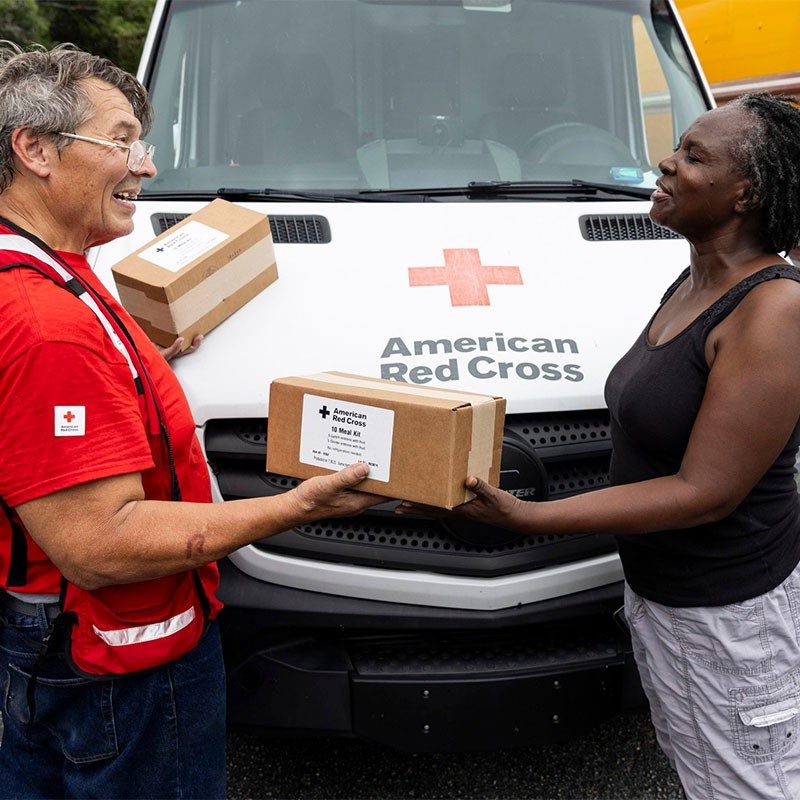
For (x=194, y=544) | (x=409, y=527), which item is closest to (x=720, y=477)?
(x=409, y=527)

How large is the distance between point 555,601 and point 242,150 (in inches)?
76.5

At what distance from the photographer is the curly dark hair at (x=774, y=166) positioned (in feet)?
6.45

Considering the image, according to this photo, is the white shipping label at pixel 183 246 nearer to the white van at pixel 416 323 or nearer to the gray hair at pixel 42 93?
the white van at pixel 416 323

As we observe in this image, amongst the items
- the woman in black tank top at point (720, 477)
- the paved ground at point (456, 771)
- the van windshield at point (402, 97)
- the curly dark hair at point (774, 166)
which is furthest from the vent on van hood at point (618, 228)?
the paved ground at point (456, 771)

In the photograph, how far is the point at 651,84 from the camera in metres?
3.91

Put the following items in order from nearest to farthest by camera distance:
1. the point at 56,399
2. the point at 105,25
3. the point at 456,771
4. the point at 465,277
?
1. the point at 56,399
2. the point at 465,277
3. the point at 456,771
4. the point at 105,25

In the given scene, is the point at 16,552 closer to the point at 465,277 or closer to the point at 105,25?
the point at 465,277

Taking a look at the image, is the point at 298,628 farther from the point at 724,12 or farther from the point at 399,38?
the point at 724,12

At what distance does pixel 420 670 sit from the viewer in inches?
102

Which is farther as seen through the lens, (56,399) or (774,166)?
(774,166)

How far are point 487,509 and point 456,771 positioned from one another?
1.54m

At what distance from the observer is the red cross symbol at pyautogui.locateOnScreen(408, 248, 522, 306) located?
276cm

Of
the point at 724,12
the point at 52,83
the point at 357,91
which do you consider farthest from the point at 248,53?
the point at 724,12

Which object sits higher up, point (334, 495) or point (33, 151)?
point (33, 151)
